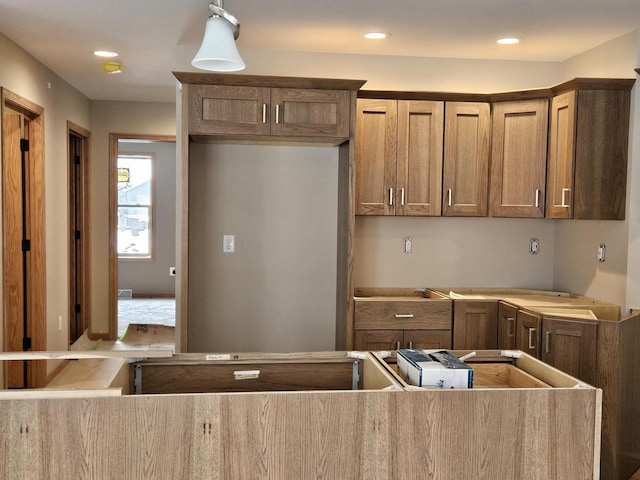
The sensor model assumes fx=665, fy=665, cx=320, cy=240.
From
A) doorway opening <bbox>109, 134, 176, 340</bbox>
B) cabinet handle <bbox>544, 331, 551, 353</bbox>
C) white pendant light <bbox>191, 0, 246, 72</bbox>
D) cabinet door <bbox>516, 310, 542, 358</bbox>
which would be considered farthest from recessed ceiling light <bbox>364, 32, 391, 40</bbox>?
doorway opening <bbox>109, 134, 176, 340</bbox>

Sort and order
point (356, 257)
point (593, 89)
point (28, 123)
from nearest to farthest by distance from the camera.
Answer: point (593, 89)
point (356, 257)
point (28, 123)

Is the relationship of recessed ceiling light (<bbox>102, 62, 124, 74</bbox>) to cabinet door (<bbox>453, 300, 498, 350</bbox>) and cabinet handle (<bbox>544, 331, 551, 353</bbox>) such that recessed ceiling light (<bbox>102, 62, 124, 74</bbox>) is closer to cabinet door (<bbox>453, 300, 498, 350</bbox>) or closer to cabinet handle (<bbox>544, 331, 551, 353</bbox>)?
cabinet door (<bbox>453, 300, 498, 350</bbox>)

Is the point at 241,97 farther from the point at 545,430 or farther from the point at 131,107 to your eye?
the point at 131,107

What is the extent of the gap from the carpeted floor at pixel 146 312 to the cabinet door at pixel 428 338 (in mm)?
4304

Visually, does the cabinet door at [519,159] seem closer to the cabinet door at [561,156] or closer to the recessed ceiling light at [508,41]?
the cabinet door at [561,156]

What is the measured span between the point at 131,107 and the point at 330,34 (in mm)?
3634

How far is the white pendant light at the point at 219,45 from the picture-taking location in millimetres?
2604

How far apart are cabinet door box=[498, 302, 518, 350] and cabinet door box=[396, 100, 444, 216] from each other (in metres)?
0.75

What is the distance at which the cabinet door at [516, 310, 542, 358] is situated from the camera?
3.75 m

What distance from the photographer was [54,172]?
220 inches

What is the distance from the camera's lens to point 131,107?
7074 mm

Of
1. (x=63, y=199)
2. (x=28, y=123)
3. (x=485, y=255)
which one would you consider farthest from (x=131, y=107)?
(x=485, y=255)

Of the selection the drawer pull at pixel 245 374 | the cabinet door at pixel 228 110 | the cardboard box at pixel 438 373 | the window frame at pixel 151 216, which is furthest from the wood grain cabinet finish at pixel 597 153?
the window frame at pixel 151 216

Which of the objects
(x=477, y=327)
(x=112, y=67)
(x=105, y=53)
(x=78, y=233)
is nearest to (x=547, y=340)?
(x=477, y=327)
